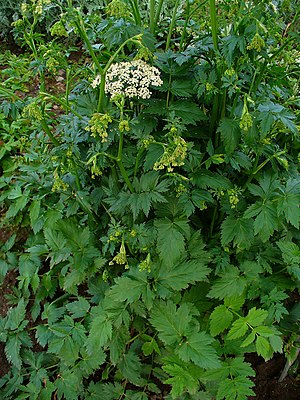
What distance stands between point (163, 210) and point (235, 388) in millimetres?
857

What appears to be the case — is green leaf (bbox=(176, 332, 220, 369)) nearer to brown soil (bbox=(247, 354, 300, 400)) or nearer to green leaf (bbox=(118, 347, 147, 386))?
green leaf (bbox=(118, 347, 147, 386))

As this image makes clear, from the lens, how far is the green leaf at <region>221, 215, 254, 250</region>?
2.04 m

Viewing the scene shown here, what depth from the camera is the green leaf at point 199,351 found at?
189 cm

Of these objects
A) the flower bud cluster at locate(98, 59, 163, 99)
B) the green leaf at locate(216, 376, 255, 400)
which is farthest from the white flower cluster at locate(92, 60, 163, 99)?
the green leaf at locate(216, 376, 255, 400)

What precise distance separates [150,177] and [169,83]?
1.44ft

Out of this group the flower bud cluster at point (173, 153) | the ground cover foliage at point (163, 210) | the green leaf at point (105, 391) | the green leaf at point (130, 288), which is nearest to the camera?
the flower bud cluster at point (173, 153)

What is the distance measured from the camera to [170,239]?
1.94 metres

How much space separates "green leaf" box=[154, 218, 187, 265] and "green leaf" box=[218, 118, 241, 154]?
1.31 feet

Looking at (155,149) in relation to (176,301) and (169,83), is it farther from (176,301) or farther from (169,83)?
(176,301)

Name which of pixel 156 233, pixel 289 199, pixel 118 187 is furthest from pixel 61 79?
pixel 289 199

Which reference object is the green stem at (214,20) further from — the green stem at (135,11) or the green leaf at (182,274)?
the green leaf at (182,274)

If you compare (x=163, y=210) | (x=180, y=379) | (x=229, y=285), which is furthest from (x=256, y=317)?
(x=163, y=210)

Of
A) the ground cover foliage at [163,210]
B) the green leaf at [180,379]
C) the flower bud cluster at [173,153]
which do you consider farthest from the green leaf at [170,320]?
the flower bud cluster at [173,153]

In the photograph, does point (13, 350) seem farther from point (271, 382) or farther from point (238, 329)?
point (271, 382)
